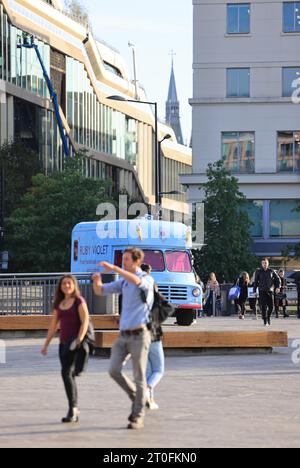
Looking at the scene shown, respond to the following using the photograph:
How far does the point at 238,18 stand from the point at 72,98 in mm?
→ 32526

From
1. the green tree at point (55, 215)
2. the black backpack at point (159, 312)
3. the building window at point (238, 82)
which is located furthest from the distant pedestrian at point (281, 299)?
the black backpack at point (159, 312)

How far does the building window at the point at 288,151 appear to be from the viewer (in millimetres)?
73438

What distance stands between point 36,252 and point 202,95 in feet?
40.7

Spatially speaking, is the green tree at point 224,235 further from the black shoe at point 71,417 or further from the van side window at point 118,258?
the black shoe at point 71,417

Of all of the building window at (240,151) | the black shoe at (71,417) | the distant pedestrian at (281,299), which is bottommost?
the distant pedestrian at (281,299)

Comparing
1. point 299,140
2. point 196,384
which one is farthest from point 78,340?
point 299,140

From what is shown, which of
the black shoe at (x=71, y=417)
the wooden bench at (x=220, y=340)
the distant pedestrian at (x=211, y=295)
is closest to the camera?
the black shoe at (x=71, y=417)

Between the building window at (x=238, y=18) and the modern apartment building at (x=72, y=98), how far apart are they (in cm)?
1060

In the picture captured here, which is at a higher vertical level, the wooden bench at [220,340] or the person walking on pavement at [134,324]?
the person walking on pavement at [134,324]

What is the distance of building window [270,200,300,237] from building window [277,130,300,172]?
70.2 inches

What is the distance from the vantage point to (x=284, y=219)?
7462 centimetres

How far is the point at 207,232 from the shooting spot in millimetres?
63625

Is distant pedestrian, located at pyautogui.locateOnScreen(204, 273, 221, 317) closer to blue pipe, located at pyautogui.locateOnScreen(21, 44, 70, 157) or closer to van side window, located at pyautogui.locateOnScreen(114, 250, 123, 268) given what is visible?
van side window, located at pyautogui.locateOnScreen(114, 250, 123, 268)

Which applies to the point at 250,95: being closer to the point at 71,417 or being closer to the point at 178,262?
the point at 178,262
